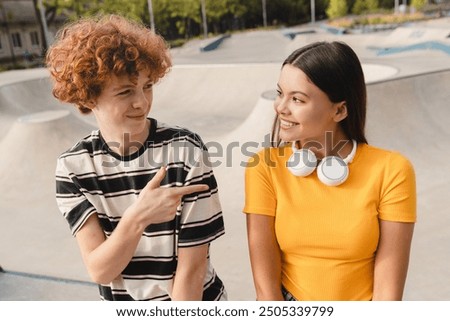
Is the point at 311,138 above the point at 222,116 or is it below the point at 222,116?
above

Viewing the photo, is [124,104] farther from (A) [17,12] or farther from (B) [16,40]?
(A) [17,12]

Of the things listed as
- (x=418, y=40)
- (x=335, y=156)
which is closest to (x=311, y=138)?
(x=335, y=156)

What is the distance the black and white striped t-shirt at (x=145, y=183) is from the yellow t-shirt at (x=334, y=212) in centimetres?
25

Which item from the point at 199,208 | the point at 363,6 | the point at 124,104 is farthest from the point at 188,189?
the point at 363,6

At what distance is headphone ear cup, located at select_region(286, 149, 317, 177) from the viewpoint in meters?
1.77

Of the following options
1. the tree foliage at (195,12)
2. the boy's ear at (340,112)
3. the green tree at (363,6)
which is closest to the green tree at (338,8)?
the green tree at (363,6)

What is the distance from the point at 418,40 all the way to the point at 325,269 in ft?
84.4

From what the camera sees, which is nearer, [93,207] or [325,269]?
[93,207]

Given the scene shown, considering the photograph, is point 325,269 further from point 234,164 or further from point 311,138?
point 234,164

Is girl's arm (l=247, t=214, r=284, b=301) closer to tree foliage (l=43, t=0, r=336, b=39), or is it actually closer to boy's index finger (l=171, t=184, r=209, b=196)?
boy's index finger (l=171, t=184, r=209, b=196)

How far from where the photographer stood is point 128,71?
1588 millimetres

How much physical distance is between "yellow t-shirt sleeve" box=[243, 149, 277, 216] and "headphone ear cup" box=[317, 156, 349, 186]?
0.21 meters

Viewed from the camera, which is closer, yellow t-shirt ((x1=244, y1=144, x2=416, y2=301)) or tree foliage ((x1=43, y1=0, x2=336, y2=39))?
yellow t-shirt ((x1=244, y1=144, x2=416, y2=301))

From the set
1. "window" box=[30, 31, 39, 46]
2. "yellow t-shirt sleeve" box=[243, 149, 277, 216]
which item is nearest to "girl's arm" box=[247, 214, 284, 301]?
"yellow t-shirt sleeve" box=[243, 149, 277, 216]
